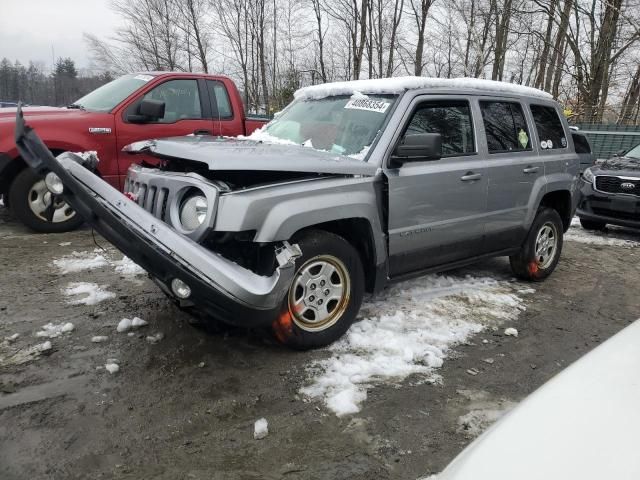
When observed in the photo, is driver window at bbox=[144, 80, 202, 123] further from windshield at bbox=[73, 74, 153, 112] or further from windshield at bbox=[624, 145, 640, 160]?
windshield at bbox=[624, 145, 640, 160]

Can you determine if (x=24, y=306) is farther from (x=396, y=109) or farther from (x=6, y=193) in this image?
(x=396, y=109)

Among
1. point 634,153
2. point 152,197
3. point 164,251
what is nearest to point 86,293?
point 152,197

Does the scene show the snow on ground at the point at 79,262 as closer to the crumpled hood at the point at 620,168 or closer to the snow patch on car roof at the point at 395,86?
the snow patch on car roof at the point at 395,86

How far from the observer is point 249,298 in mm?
2672

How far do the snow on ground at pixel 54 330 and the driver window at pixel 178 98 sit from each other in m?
3.72

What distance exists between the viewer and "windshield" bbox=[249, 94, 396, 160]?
372cm

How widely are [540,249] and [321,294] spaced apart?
10.0ft

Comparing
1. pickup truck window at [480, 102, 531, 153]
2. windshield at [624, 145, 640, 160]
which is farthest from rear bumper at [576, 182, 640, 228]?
pickup truck window at [480, 102, 531, 153]

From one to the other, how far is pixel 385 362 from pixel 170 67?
32799mm

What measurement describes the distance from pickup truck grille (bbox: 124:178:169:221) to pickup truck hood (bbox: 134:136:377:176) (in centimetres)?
23

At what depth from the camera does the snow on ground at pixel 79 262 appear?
5.05 meters

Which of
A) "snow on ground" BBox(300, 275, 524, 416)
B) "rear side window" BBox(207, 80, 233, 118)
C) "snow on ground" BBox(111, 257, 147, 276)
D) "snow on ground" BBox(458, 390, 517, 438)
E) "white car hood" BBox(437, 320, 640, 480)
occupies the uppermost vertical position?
"rear side window" BBox(207, 80, 233, 118)

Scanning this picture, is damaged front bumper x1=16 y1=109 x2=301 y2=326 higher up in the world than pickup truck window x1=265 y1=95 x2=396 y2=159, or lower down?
lower down

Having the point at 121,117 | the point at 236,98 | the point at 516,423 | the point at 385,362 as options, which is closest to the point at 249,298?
the point at 385,362
